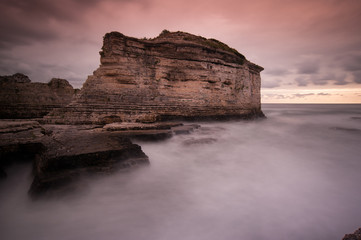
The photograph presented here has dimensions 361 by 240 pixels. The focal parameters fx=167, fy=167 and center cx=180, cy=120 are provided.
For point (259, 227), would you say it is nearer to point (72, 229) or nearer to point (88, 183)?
point (72, 229)

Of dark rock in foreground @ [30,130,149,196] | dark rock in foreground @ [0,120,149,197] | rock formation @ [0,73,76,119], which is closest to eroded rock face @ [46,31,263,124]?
dark rock in foreground @ [0,120,149,197]

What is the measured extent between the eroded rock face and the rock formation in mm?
6434

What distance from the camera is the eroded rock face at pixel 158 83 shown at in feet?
26.9

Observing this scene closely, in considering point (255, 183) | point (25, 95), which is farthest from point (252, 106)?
point (25, 95)

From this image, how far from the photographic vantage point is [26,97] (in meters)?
11.8

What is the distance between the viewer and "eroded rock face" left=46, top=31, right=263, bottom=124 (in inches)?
322

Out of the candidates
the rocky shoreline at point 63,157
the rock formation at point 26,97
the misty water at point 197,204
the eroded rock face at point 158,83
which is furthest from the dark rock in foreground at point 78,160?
the rock formation at point 26,97

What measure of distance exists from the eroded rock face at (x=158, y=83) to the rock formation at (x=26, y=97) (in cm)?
643

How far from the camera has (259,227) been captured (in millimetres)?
2367

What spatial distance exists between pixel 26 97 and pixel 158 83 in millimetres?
9852

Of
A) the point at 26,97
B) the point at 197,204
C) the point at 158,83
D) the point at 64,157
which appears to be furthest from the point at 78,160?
the point at 26,97

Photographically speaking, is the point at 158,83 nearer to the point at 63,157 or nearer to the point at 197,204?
the point at 63,157

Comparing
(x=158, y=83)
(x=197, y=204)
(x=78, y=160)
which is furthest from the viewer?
(x=158, y=83)

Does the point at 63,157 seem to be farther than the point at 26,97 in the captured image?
No
